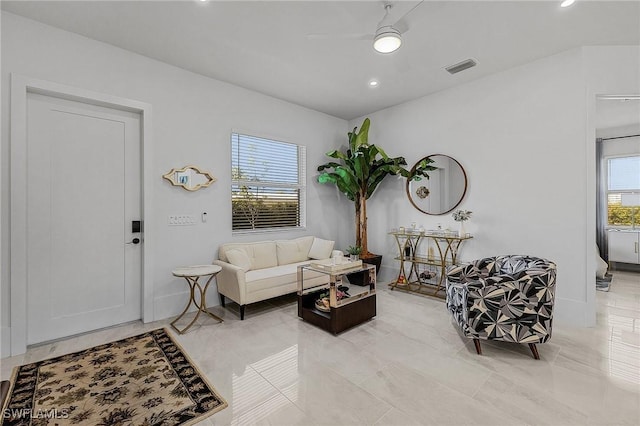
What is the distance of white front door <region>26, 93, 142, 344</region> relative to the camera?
9.32 feet

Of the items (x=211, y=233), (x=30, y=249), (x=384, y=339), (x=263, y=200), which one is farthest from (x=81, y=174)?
(x=384, y=339)

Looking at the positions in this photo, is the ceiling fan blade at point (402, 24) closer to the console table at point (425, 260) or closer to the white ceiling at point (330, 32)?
the white ceiling at point (330, 32)

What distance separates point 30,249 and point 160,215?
1167 millimetres

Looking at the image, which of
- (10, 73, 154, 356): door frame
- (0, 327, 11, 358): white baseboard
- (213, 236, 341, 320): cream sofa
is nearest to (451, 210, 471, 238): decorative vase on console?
(213, 236, 341, 320): cream sofa

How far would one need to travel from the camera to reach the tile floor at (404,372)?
1853mm

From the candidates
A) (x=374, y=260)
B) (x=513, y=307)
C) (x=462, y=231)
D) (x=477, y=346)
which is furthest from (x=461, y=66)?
(x=477, y=346)

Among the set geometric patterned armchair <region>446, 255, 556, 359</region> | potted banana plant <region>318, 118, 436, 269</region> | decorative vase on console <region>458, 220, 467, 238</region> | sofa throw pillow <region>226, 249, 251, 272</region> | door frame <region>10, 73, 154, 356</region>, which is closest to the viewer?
geometric patterned armchair <region>446, 255, 556, 359</region>

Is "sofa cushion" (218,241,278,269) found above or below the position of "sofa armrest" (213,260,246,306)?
above

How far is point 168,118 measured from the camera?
3.58 meters

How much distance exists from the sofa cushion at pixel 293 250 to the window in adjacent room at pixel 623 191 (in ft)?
19.4

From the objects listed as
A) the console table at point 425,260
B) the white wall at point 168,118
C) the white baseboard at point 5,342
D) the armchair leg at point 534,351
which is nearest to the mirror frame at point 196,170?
the white wall at point 168,118

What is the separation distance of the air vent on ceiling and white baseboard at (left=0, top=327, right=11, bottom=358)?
215 inches

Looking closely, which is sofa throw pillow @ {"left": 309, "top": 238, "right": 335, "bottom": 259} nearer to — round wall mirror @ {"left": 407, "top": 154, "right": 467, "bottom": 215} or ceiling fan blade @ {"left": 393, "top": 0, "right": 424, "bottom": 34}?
round wall mirror @ {"left": 407, "top": 154, "right": 467, "bottom": 215}

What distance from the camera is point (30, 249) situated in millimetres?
2797
